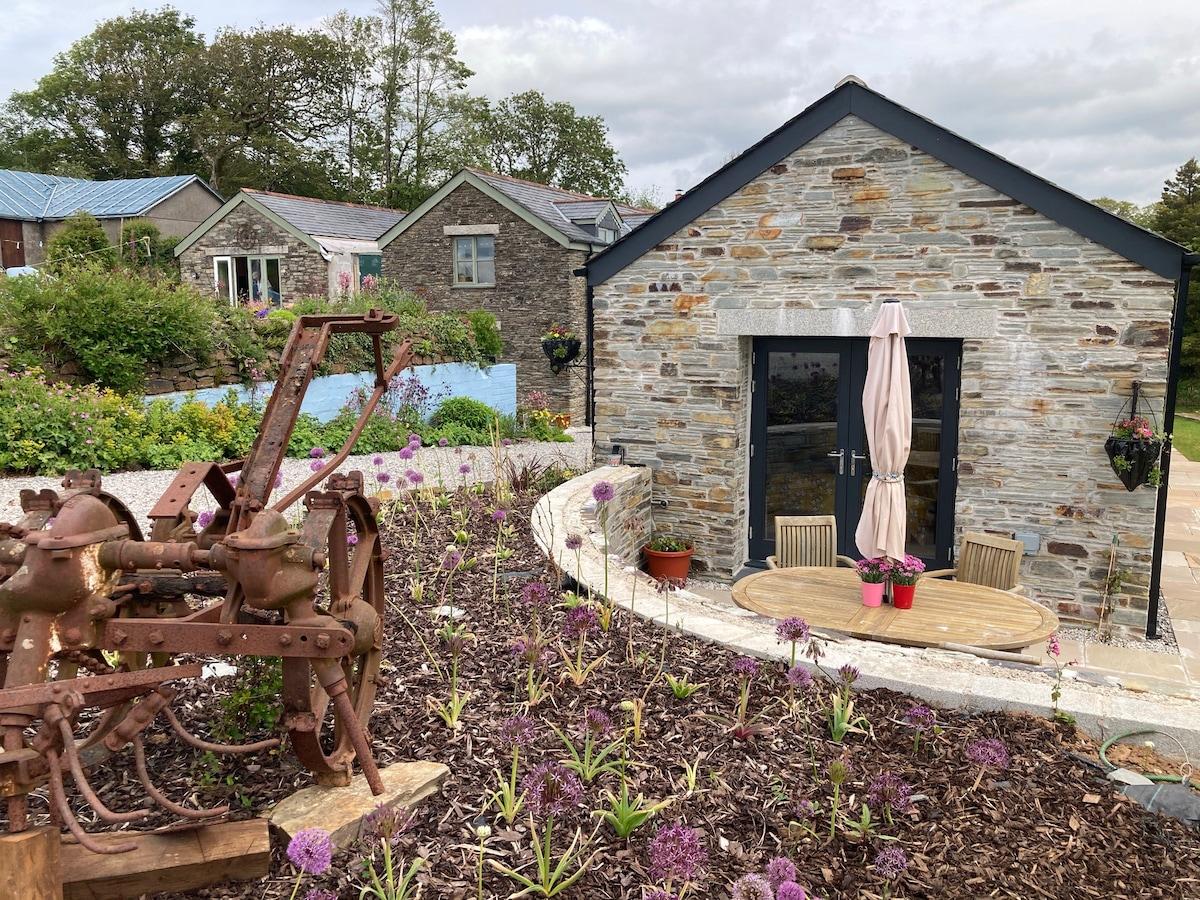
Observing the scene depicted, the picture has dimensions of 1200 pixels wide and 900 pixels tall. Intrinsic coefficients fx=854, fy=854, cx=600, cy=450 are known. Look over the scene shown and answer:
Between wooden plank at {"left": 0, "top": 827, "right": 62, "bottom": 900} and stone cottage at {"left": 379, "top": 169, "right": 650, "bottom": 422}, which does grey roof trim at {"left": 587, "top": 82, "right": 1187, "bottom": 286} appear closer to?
wooden plank at {"left": 0, "top": 827, "right": 62, "bottom": 900}

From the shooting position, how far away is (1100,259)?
23.8 feet

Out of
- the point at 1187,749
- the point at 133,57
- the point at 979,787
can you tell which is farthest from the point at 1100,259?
the point at 133,57

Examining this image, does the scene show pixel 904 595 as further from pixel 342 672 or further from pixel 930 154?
pixel 930 154

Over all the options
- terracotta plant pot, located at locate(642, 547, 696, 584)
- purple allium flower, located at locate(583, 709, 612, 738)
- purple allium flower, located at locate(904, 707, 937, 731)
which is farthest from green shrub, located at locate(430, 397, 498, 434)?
purple allium flower, located at locate(904, 707, 937, 731)

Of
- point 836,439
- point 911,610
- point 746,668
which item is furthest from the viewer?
point 836,439

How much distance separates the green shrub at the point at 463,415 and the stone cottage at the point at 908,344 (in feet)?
20.1

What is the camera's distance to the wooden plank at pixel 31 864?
6.28 ft

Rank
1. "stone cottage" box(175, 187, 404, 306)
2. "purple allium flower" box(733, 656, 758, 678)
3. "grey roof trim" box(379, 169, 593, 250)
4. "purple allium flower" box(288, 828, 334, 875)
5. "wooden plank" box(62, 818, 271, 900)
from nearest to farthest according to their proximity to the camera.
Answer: "purple allium flower" box(288, 828, 334, 875) → "wooden plank" box(62, 818, 271, 900) → "purple allium flower" box(733, 656, 758, 678) → "grey roof trim" box(379, 169, 593, 250) → "stone cottage" box(175, 187, 404, 306)

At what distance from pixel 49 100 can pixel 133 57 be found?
4.39m

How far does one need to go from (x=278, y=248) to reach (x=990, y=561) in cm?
2039

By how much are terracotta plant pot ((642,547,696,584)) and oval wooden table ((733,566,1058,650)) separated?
97.1 inches

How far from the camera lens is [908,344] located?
8.19 meters

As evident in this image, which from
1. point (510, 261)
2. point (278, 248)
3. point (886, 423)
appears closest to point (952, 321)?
point (886, 423)

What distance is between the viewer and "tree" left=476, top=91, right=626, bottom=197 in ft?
152
